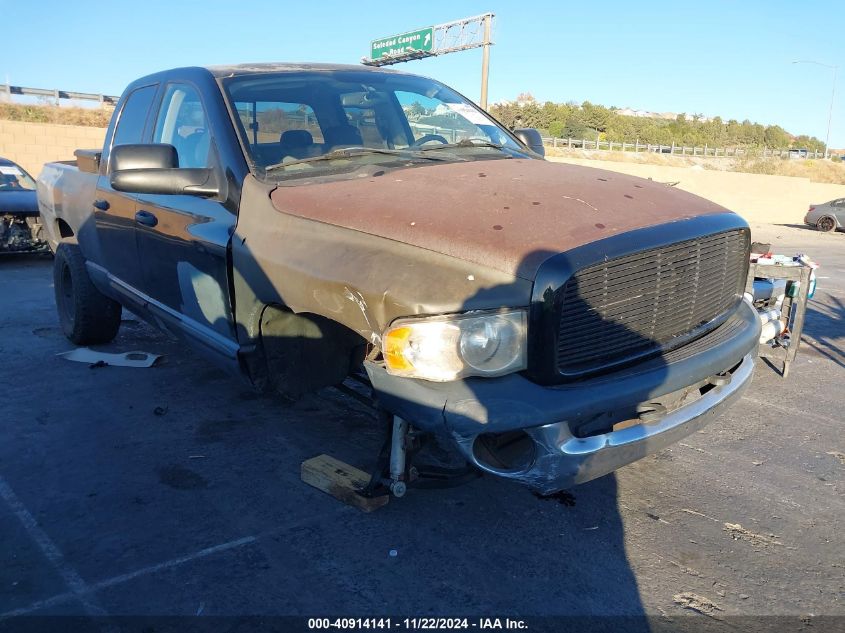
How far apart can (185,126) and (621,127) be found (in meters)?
→ 65.0

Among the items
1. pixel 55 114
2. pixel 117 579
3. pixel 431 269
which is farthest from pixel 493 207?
pixel 55 114

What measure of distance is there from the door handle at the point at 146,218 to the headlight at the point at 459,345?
2160 millimetres

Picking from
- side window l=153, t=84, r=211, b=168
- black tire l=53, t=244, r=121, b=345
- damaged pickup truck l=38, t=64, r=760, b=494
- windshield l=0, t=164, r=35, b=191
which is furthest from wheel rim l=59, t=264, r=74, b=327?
windshield l=0, t=164, r=35, b=191

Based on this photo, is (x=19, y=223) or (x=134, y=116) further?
(x=19, y=223)

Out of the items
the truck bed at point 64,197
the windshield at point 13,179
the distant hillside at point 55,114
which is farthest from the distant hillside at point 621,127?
the truck bed at point 64,197

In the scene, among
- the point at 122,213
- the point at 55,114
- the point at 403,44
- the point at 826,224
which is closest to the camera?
the point at 122,213

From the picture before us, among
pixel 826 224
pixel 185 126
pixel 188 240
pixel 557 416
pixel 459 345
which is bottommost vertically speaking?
pixel 826 224

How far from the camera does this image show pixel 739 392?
10.4ft

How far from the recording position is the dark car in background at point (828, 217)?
22.1 m

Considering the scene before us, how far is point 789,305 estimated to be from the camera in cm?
543

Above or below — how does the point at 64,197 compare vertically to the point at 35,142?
below

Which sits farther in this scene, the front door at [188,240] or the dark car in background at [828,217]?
the dark car in background at [828,217]

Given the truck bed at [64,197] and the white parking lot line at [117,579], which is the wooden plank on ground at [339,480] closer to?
the white parking lot line at [117,579]

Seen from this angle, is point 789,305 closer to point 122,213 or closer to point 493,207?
point 493,207
